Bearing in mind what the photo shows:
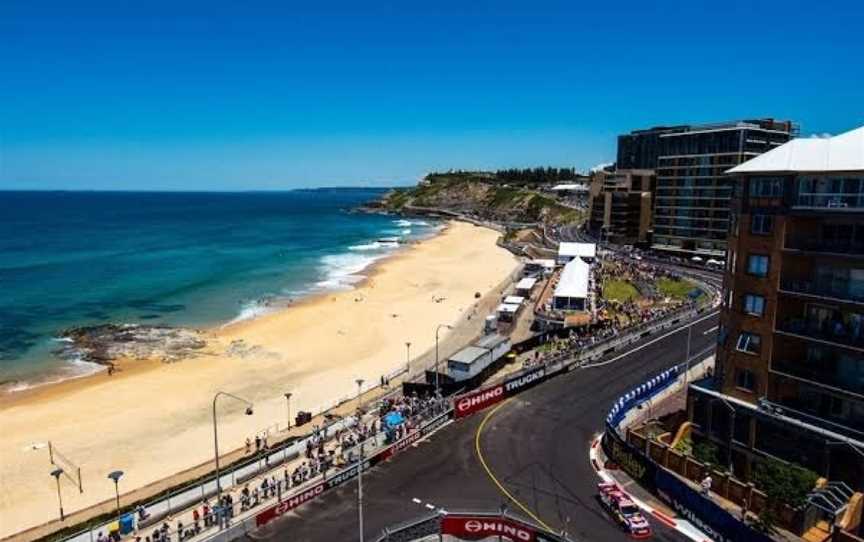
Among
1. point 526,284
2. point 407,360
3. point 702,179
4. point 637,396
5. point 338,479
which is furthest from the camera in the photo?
point 702,179

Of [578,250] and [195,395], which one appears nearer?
[195,395]

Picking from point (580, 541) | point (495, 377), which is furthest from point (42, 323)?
point (580, 541)

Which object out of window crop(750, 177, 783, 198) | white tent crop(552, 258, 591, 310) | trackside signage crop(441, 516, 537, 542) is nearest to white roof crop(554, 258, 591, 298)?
white tent crop(552, 258, 591, 310)

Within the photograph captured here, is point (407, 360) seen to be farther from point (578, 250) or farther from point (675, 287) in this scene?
point (578, 250)

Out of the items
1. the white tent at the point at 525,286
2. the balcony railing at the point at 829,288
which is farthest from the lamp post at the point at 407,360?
the balcony railing at the point at 829,288

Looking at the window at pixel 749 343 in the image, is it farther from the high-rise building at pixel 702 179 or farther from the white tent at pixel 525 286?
the high-rise building at pixel 702 179

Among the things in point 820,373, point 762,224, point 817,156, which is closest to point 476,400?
point 820,373
